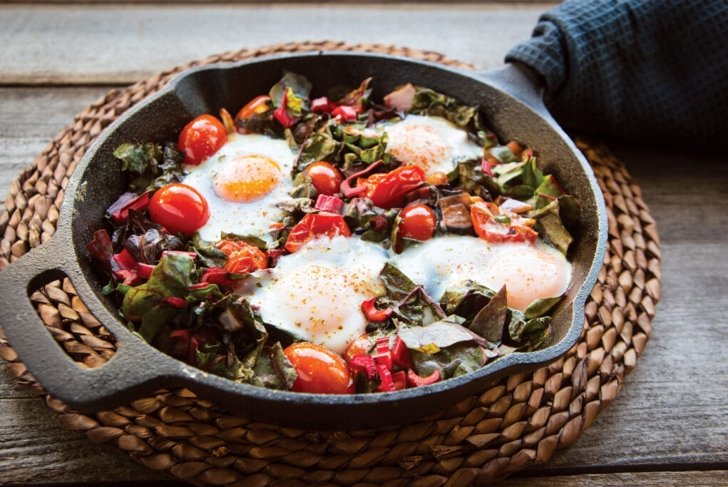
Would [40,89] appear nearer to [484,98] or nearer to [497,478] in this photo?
[484,98]

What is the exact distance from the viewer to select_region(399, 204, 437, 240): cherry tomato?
254cm

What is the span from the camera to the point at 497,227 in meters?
2.55

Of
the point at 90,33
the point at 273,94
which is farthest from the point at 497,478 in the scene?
the point at 90,33

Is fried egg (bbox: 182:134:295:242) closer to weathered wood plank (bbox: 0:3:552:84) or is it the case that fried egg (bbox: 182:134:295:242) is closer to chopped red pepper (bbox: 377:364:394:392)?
chopped red pepper (bbox: 377:364:394:392)

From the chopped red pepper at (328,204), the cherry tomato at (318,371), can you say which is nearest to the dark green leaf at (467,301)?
the cherry tomato at (318,371)

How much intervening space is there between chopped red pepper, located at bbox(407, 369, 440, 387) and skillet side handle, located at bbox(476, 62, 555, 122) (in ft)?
4.26

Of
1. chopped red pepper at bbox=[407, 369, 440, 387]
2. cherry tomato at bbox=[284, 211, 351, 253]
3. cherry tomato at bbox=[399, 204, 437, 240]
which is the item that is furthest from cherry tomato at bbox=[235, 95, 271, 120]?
chopped red pepper at bbox=[407, 369, 440, 387]

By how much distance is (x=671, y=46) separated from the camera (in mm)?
3111

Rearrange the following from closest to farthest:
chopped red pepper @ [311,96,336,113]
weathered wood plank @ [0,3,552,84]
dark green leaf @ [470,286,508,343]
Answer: dark green leaf @ [470,286,508,343] → chopped red pepper @ [311,96,336,113] → weathered wood plank @ [0,3,552,84]

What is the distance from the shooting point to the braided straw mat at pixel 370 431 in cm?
198

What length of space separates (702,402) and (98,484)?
1.87 metres

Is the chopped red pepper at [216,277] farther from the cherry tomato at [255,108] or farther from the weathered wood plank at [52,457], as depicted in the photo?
the cherry tomato at [255,108]

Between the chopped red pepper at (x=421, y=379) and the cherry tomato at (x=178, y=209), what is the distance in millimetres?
941

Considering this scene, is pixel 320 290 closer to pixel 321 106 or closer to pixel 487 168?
pixel 487 168
